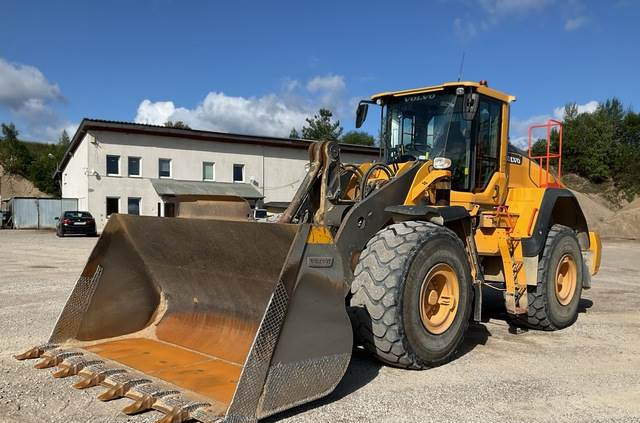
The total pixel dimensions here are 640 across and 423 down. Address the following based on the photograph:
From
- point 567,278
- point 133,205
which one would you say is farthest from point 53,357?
point 133,205

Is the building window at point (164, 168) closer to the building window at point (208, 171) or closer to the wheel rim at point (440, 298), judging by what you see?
the building window at point (208, 171)

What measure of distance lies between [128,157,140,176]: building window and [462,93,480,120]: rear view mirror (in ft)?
93.0

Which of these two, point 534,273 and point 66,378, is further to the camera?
point 534,273

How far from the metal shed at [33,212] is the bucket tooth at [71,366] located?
114 ft

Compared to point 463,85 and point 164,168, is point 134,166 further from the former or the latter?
point 463,85

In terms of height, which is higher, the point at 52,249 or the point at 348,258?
the point at 348,258

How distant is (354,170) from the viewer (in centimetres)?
611

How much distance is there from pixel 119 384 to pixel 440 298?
112 inches

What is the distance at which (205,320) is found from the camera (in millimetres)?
5582

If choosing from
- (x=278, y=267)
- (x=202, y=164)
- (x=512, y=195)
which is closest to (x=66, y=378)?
(x=278, y=267)

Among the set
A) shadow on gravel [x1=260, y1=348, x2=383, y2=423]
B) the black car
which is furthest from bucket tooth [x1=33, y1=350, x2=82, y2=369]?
the black car

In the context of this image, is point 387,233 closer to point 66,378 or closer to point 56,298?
point 66,378

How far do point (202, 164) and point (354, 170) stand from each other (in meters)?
28.7

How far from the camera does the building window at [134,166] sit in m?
31.7
